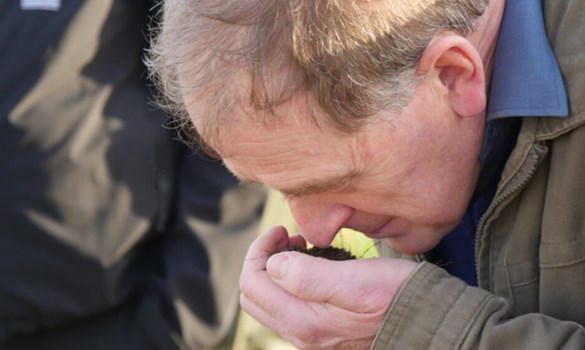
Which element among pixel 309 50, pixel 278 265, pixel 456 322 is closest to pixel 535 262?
pixel 456 322

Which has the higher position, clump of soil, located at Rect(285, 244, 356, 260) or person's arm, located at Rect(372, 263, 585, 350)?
person's arm, located at Rect(372, 263, 585, 350)

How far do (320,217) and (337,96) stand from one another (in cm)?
35

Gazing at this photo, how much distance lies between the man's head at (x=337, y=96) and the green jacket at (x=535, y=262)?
164mm

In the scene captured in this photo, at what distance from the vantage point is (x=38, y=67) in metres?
3.38

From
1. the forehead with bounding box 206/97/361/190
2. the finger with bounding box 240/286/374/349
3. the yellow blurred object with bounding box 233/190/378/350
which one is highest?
the forehead with bounding box 206/97/361/190

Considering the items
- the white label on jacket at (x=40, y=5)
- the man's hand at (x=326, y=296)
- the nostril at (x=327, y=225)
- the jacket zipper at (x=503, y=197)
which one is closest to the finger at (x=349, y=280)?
the man's hand at (x=326, y=296)

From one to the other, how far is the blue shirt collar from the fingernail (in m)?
0.57

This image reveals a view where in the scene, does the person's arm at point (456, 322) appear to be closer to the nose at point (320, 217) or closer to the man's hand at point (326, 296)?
the man's hand at point (326, 296)

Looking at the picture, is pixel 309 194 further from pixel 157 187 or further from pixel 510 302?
pixel 157 187

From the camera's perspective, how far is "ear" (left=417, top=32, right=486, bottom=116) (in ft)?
7.14

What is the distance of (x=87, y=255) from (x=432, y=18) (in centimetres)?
181

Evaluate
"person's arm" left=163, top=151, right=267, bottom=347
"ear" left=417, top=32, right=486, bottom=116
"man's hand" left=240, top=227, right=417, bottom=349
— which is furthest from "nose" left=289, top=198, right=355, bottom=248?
"person's arm" left=163, top=151, right=267, bottom=347

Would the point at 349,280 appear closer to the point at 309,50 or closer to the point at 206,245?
the point at 309,50

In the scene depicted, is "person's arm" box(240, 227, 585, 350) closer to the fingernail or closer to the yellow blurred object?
the fingernail
